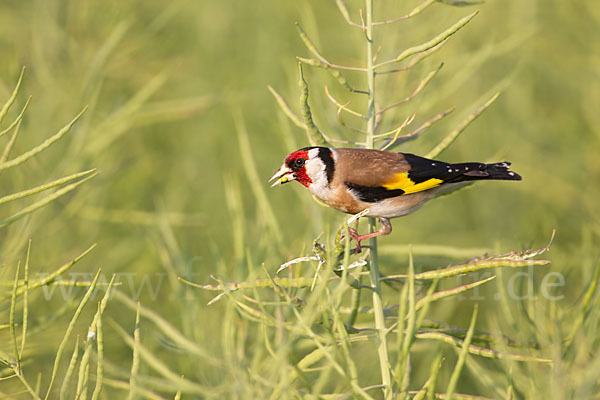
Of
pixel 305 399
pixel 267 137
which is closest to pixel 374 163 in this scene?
pixel 305 399

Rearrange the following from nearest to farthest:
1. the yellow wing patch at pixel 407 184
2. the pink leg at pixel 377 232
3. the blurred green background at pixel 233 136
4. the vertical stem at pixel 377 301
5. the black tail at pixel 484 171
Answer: the vertical stem at pixel 377 301 → the pink leg at pixel 377 232 → the black tail at pixel 484 171 → the yellow wing patch at pixel 407 184 → the blurred green background at pixel 233 136

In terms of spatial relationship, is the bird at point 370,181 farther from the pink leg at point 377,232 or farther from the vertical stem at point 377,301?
the vertical stem at point 377,301

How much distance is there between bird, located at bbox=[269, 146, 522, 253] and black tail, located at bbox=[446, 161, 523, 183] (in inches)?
2.5

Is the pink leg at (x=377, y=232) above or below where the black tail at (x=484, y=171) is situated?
below

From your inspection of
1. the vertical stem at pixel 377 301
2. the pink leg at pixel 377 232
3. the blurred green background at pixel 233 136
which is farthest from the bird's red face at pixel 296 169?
the vertical stem at pixel 377 301

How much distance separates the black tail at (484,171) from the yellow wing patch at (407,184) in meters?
0.10

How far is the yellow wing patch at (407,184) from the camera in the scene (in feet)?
8.57

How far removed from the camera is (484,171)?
248 centimetres

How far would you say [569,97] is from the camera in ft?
15.1

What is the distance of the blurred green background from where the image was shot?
3.04m

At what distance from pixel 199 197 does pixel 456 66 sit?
7.73 feet

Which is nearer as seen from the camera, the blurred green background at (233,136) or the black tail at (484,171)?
the black tail at (484,171)

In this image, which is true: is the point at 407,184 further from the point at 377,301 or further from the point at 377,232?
the point at 377,301

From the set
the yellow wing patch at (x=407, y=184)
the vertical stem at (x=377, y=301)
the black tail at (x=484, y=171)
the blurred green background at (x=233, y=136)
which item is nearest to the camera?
the vertical stem at (x=377, y=301)
